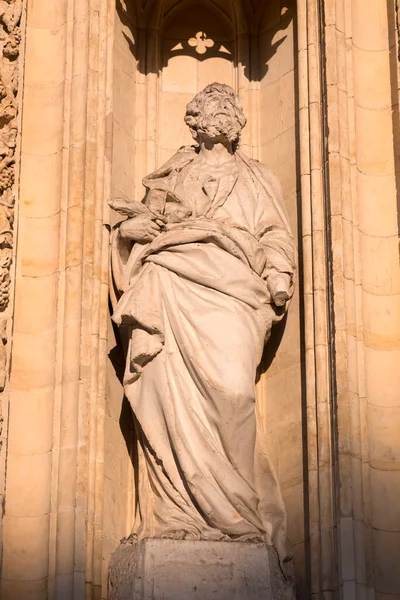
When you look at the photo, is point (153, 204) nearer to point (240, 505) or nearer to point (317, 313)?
point (317, 313)

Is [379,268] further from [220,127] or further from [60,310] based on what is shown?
[60,310]

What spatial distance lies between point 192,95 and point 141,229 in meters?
1.84

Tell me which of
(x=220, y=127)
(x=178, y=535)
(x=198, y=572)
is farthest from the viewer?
(x=220, y=127)

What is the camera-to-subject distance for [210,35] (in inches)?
554

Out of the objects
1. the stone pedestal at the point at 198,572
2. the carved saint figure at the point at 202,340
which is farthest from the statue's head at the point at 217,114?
the stone pedestal at the point at 198,572

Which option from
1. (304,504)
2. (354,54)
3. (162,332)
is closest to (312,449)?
(304,504)

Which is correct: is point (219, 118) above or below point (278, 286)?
above

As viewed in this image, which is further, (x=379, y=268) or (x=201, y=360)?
(x=379, y=268)

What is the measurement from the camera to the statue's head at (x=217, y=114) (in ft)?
42.0

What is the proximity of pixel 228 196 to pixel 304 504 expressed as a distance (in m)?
1.99

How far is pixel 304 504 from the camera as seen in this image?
39.7 feet

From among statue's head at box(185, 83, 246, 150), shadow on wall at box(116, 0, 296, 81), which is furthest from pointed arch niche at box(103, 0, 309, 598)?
statue's head at box(185, 83, 246, 150)

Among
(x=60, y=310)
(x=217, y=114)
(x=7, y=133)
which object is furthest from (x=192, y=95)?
(x=60, y=310)

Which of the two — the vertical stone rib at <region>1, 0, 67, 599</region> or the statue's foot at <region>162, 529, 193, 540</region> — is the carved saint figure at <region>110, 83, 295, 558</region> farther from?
the vertical stone rib at <region>1, 0, 67, 599</region>
